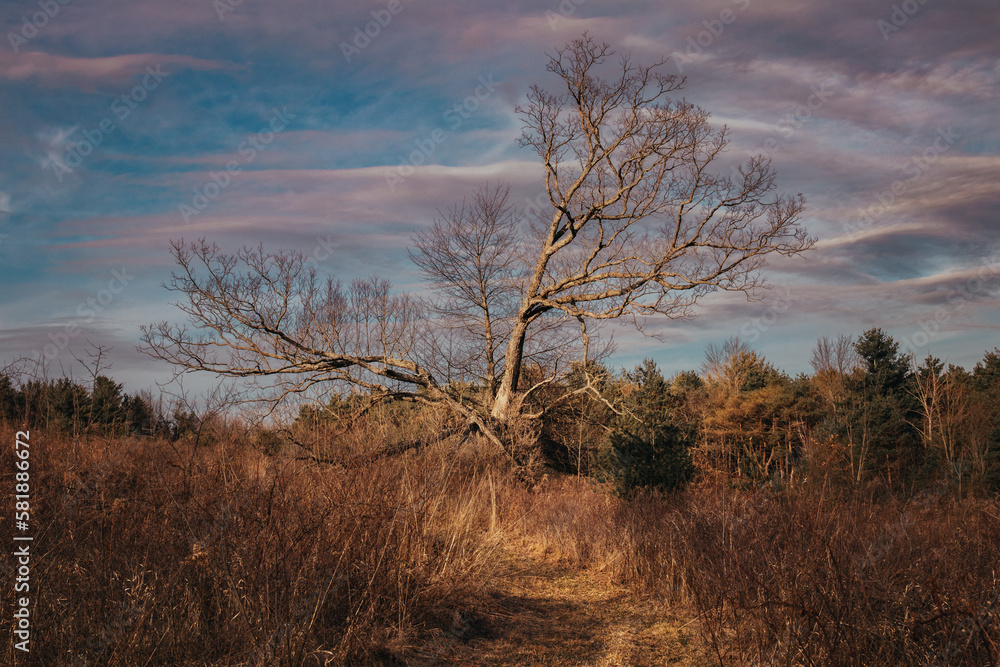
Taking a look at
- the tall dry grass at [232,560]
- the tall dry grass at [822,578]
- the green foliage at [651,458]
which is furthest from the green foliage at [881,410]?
the tall dry grass at [232,560]

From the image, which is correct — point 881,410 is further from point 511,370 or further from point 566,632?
point 566,632

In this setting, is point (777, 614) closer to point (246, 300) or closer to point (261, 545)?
point (261, 545)

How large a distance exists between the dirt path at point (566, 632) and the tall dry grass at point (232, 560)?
0.29m

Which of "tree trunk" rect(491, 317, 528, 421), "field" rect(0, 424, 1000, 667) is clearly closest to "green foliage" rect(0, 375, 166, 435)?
"field" rect(0, 424, 1000, 667)

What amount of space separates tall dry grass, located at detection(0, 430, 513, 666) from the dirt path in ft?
0.95

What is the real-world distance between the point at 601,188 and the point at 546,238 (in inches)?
A: 86.9

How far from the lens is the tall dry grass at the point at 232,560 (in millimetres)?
3578

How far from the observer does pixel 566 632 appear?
5.47 m

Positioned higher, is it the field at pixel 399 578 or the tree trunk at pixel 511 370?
the tree trunk at pixel 511 370

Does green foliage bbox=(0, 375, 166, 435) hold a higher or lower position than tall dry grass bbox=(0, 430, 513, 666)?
higher

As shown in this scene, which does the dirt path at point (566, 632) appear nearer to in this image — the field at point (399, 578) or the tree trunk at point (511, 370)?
the field at point (399, 578)

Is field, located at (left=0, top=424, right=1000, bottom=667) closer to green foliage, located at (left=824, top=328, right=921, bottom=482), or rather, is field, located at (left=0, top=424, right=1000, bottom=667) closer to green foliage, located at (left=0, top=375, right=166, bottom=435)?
green foliage, located at (left=0, top=375, right=166, bottom=435)

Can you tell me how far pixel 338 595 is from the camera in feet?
14.4

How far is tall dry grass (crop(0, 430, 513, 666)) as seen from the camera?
358cm
